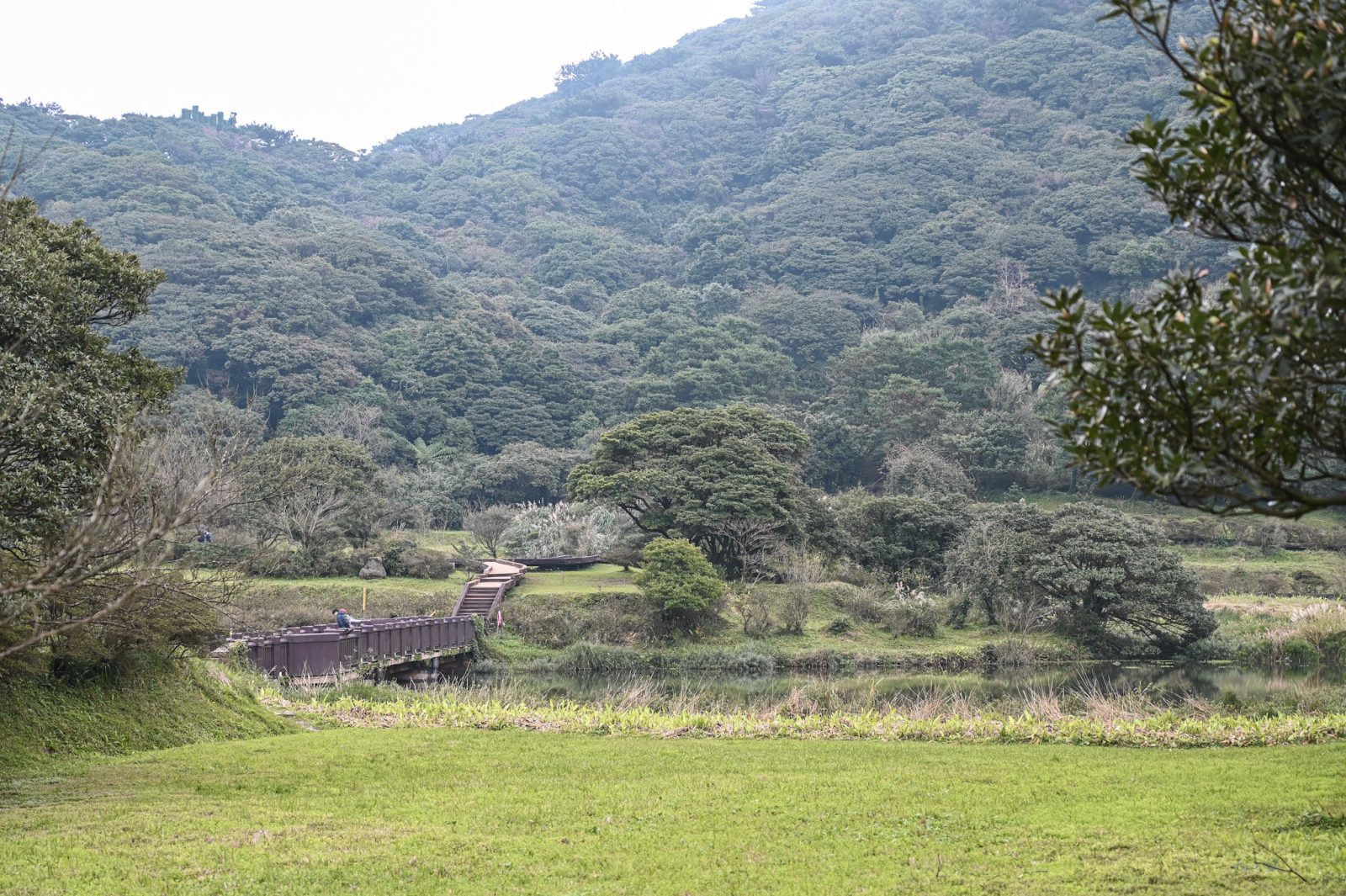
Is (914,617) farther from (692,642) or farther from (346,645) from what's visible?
(346,645)

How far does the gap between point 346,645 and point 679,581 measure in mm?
11248

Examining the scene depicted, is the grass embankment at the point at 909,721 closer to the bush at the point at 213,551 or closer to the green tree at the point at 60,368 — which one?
the green tree at the point at 60,368

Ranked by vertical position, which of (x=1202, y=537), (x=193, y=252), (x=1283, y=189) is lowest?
(x=1202, y=537)

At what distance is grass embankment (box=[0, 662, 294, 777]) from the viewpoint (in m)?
12.2

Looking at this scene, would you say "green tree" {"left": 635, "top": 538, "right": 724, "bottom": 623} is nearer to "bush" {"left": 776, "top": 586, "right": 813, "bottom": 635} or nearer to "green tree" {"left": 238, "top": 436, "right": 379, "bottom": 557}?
"bush" {"left": 776, "top": 586, "right": 813, "bottom": 635}

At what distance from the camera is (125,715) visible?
13.6 meters

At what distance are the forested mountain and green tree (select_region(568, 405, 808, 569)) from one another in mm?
14392

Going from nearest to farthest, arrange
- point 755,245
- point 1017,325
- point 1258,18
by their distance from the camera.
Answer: point 1258,18, point 1017,325, point 755,245

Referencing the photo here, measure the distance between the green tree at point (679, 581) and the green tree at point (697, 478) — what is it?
3284mm

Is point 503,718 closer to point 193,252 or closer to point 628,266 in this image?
point 193,252

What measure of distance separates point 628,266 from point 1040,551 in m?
70.9

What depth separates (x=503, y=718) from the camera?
17.0 metres

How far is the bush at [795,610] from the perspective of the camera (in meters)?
33.9

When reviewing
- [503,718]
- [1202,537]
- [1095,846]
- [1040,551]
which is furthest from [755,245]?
[1095,846]
